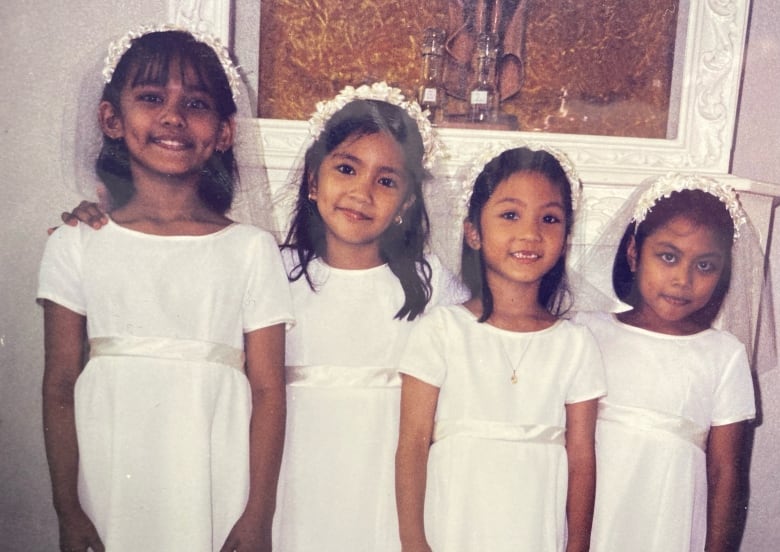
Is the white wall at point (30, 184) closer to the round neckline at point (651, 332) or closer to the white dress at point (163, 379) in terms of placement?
the white dress at point (163, 379)

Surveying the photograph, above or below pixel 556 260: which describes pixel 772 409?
below

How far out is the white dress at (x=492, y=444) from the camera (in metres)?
1.30

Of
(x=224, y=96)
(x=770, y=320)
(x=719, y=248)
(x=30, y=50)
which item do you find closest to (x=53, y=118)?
(x=30, y=50)

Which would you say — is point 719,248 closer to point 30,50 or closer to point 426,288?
point 426,288

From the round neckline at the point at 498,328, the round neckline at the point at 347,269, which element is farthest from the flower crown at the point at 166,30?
the round neckline at the point at 498,328

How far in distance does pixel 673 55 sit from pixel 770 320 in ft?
1.72

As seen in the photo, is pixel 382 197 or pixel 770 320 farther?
pixel 770 320

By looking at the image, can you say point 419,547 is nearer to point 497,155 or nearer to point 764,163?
point 497,155

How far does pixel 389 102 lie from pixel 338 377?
1.59ft

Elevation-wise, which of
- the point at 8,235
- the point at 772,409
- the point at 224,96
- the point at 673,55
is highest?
the point at 673,55

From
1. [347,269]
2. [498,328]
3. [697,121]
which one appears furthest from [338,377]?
[697,121]

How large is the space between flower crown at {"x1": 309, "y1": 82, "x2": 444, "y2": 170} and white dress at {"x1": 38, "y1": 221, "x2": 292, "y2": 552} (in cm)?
26

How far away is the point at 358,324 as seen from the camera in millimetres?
1342

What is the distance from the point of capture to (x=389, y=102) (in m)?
1.34
